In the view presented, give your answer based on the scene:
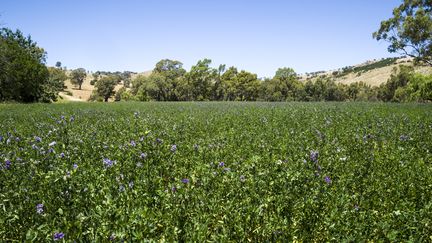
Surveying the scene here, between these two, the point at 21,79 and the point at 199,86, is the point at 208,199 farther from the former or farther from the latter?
the point at 199,86

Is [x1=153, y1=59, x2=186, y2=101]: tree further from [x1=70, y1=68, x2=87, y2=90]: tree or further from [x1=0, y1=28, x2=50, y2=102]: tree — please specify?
[x1=70, y1=68, x2=87, y2=90]: tree

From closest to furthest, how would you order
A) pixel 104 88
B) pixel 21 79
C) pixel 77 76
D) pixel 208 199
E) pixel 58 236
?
pixel 58 236
pixel 208 199
pixel 21 79
pixel 104 88
pixel 77 76

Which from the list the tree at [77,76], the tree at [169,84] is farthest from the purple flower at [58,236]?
the tree at [77,76]

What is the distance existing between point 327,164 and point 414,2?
36106 mm

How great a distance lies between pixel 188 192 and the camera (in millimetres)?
3646

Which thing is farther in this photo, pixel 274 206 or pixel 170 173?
pixel 170 173

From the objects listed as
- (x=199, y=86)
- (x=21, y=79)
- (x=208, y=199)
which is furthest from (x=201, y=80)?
(x=208, y=199)

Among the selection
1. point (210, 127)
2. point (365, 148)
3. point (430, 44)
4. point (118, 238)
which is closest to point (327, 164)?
point (365, 148)

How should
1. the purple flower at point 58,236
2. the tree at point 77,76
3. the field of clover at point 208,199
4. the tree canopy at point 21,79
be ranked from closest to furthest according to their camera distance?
the purple flower at point 58,236
the field of clover at point 208,199
the tree canopy at point 21,79
the tree at point 77,76

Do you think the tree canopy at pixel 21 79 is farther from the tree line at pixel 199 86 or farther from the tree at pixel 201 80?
the tree at pixel 201 80

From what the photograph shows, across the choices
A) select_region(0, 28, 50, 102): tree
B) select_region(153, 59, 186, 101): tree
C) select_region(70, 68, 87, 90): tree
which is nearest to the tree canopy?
A: select_region(0, 28, 50, 102): tree

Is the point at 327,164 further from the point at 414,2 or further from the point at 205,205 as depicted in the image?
the point at 414,2

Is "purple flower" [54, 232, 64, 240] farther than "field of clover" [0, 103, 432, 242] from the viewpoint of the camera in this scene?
No

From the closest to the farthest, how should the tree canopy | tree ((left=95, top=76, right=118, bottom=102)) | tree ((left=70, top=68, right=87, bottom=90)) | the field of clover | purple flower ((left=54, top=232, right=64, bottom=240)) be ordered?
purple flower ((left=54, top=232, right=64, bottom=240)) → the field of clover → the tree canopy → tree ((left=95, top=76, right=118, bottom=102)) → tree ((left=70, top=68, right=87, bottom=90))
